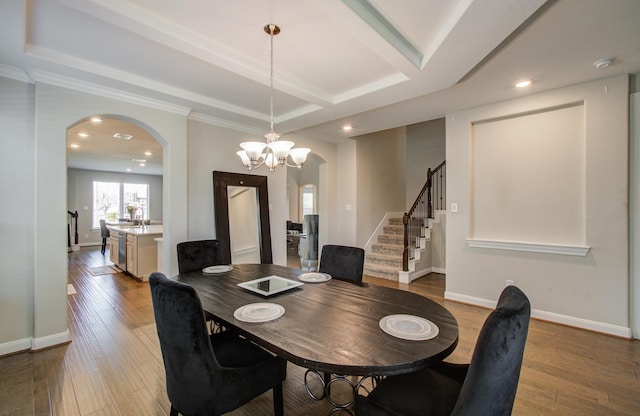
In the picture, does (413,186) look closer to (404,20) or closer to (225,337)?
(404,20)

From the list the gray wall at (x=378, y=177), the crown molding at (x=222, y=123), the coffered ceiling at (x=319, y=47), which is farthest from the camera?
the gray wall at (x=378, y=177)

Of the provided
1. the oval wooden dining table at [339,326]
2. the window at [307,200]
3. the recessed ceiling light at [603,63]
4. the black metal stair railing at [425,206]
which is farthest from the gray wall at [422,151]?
the oval wooden dining table at [339,326]

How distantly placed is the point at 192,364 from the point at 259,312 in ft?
1.39

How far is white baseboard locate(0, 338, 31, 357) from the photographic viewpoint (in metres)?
2.44

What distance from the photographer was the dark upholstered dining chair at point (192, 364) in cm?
125

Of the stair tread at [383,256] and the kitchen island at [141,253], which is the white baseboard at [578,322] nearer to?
the stair tread at [383,256]

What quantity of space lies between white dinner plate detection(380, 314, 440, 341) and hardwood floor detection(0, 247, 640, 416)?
90 centimetres

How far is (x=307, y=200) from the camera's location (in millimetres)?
10516

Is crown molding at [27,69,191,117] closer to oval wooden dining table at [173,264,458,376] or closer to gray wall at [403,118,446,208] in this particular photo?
oval wooden dining table at [173,264,458,376]

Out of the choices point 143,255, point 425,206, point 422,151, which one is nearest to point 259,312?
point 143,255

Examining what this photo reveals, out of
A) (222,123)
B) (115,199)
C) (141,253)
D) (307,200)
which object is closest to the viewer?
(222,123)

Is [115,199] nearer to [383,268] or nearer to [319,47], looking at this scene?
[383,268]

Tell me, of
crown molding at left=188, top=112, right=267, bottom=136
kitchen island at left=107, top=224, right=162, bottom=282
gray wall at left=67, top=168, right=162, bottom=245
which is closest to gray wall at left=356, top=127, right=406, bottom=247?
crown molding at left=188, top=112, right=267, bottom=136

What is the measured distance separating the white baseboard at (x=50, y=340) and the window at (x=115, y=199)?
7.29 meters
